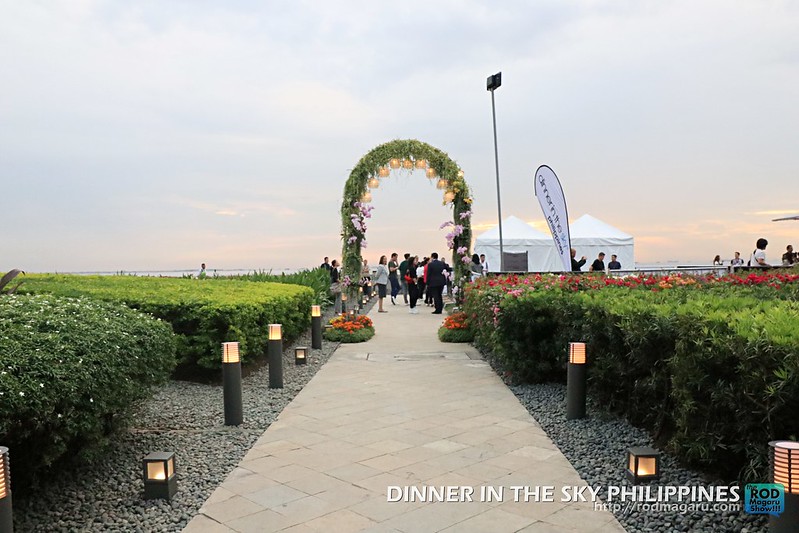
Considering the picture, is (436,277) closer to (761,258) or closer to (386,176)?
(386,176)

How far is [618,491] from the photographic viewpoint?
12.6 ft

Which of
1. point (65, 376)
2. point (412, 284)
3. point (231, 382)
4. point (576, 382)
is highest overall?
point (412, 284)

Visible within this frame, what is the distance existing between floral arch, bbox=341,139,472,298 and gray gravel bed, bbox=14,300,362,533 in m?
8.03

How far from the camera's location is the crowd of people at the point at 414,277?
51.8 ft

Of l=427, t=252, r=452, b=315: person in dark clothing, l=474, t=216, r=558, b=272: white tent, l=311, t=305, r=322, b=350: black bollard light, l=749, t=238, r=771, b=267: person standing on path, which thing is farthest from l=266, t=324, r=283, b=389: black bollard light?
l=474, t=216, r=558, b=272: white tent

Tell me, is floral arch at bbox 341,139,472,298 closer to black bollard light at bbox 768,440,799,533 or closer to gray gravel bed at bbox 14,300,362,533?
gray gravel bed at bbox 14,300,362,533

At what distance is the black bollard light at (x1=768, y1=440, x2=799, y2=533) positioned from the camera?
2496 millimetres

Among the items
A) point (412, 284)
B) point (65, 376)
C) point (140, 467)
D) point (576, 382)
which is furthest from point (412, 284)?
point (65, 376)

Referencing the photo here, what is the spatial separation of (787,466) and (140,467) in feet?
13.3

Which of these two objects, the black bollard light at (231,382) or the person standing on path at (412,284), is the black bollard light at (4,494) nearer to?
the black bollard light at (231,382)

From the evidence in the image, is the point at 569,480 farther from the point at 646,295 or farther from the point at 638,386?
the point at 646,295

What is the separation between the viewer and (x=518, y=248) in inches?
850

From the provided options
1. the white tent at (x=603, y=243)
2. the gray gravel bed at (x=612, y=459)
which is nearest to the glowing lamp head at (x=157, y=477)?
the gray gravel bed at (x=612, y=459)

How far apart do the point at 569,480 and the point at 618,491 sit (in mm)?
328
